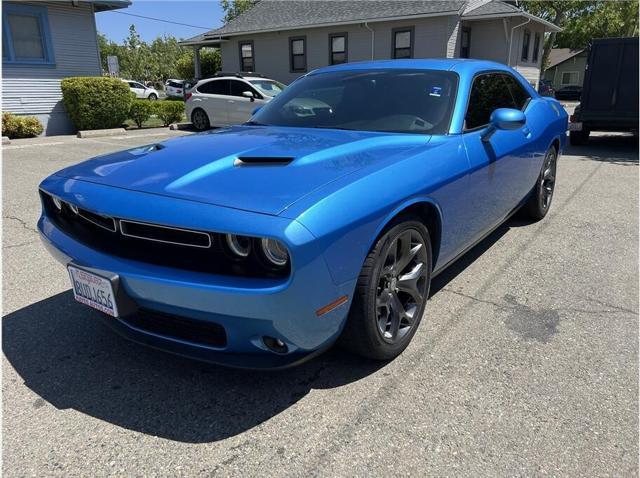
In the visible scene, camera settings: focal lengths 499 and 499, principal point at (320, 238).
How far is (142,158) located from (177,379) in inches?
47.0

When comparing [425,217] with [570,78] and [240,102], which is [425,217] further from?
[570,78]

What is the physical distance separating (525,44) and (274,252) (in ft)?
79.5

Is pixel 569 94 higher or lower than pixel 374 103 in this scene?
lower

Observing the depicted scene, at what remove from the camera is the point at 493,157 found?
3.42 meters

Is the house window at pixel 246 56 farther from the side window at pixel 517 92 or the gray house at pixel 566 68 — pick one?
the gray house at pixel 566 68

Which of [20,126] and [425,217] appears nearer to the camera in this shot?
[425,217]

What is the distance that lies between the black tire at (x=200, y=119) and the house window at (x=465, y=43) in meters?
11.2

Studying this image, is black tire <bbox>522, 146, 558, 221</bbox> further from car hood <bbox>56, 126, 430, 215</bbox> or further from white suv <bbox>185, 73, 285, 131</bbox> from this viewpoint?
white suv <bbox>185, 73, 285, 131</bbox>

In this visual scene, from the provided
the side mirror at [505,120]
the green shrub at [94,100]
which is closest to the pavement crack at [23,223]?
the side mirror at [505,120]

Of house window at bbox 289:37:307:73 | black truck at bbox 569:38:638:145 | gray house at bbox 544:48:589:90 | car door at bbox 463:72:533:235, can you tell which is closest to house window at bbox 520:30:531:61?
house window at bbox 289:37:307:73

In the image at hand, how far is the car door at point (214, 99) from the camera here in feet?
43.8

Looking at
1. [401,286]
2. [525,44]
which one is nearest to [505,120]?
[401,286]

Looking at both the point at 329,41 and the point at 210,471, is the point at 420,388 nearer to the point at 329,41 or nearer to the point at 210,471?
the point at 210,471

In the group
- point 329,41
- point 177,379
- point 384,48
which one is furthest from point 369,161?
point 329,41
